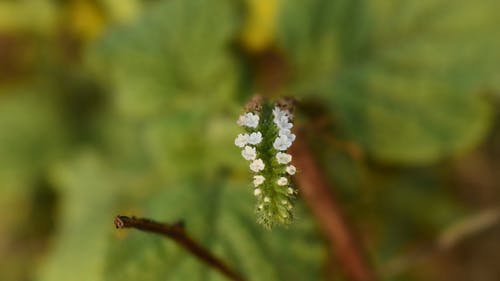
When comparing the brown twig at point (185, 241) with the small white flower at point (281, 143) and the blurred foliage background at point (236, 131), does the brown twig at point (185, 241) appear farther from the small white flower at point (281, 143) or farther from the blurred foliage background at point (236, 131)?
the small white flower at point (281, 143)

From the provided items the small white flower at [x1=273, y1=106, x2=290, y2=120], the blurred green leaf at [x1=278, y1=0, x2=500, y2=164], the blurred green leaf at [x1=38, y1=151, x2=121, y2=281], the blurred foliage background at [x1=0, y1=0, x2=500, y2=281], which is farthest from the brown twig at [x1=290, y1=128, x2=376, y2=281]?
the small white flower at [x1=273, y1=106, x2=290, y2=120]

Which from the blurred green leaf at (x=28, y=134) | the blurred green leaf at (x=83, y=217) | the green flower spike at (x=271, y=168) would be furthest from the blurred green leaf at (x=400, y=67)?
the green flower spike at (x=271, y=168)

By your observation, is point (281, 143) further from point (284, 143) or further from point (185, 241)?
point (185, 241)

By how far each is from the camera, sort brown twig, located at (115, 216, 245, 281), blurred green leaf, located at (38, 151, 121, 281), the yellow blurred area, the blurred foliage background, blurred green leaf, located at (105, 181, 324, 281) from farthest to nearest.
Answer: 1. the yellow blurred area
2. blurred green leaf, located at (38, 151, 121, 281)
3. the blurred foliage background
4. blurred green leaf, located at (105, 181, 324, 281)
5. brown twig, located at (115, 216, 245, 281)

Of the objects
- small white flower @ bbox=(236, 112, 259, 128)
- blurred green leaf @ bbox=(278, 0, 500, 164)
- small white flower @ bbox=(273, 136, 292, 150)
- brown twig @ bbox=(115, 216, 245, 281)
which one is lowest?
small white flower @ bbox=(273, 136, 292, 150)

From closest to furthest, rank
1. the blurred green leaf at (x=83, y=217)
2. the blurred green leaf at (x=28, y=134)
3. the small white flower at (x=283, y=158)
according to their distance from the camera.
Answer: the small white flower at (x=283, y=158) → the blurred green leaf at (x=83, y=217) → the blurred green leaf at (x=28, y=134)

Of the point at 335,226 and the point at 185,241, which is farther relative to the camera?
the point at 335,226

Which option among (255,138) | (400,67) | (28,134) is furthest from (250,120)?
(28,134)

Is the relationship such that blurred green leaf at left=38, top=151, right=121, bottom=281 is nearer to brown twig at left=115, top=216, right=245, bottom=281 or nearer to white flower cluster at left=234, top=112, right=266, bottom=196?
brown twig at left=115, top=216, right=245, bottom=281
